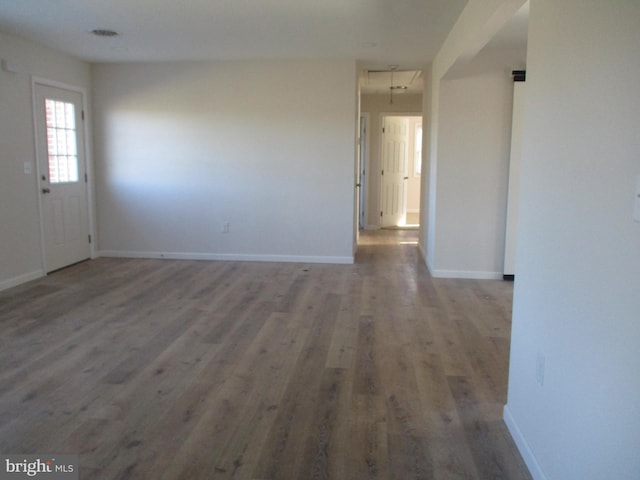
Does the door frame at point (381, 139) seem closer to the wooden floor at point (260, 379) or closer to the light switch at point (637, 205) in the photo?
the wooden floor at point (260, 379)

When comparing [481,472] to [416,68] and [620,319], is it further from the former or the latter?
[416,68]

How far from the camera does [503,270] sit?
227 inches

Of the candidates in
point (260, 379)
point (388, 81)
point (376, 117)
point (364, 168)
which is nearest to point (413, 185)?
point (364, 168)

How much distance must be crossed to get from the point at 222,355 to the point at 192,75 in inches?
168

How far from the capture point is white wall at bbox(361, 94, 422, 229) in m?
9.62

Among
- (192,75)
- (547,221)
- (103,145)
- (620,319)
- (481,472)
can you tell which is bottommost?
(481,472)

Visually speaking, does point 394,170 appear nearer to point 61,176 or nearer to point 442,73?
point 442,73

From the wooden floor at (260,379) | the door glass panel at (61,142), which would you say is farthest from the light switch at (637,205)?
the door glass panel at (61,142)

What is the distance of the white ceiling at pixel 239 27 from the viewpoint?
4090 millimetres

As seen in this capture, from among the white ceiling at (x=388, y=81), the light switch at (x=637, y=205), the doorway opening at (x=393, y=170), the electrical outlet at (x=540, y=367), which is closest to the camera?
the light switch at (x=637, y=205)

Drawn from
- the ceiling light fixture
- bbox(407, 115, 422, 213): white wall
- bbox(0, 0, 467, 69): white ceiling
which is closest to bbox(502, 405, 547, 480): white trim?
bbox(0, 0, 467, 69): white ceiling

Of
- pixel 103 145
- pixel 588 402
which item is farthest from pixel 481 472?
pixel 103 145

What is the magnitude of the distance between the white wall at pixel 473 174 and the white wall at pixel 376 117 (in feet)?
13.3

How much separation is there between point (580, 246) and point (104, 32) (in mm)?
4844
